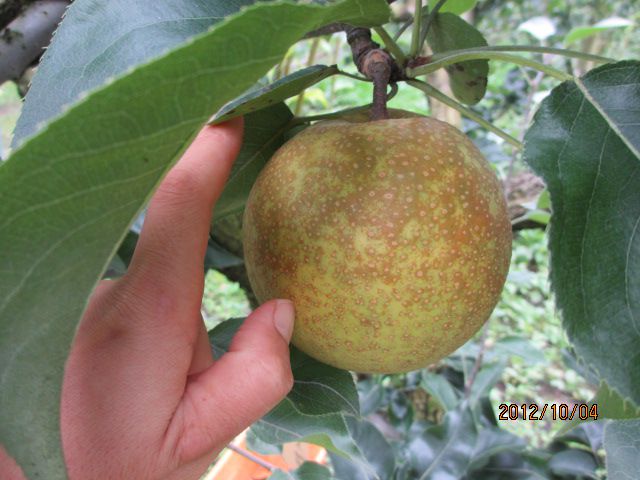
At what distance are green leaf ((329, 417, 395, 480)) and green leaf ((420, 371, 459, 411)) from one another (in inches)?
8.7

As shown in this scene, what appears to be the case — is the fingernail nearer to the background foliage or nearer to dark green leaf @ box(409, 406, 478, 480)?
the background foliage

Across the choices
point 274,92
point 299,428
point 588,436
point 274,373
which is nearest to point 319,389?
point 274,373

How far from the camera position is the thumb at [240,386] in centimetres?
58

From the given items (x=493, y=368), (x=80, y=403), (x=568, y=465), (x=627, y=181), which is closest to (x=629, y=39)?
(x=493, y=368)

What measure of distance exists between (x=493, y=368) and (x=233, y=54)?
1503 mm

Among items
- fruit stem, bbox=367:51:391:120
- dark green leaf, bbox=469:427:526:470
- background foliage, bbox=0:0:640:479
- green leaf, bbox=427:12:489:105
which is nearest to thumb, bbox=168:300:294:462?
background foliage, bbox=0:0:640:479

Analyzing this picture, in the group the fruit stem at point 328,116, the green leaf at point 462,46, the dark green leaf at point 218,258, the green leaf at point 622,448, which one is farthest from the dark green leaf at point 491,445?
the fruit stem at point 328,116

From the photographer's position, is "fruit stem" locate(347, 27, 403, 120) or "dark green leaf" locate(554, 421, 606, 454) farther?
"dark green leaf" locate(554, 421, 606, 454)

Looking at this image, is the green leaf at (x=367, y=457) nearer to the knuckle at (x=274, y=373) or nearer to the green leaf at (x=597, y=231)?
the knuckle at (x=274, y=373)

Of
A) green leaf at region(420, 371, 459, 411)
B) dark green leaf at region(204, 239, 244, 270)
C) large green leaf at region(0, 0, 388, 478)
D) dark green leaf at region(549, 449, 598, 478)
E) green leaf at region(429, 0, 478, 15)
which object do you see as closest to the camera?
large green leaf at region(0, 0, 388, 478)

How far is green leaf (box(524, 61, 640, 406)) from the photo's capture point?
0.50 meters

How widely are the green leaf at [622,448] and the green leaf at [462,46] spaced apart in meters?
0.54

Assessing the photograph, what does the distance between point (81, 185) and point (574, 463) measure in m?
1.27

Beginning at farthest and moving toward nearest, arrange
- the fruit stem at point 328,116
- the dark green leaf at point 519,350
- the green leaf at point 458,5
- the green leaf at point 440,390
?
the dark green leaf at point 519,350
the green leaf at point 440,390
the green leaf at point 458,5
the fruit stem at point 328,116
